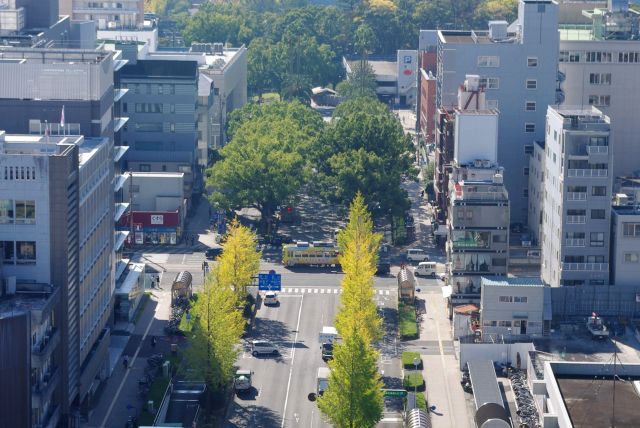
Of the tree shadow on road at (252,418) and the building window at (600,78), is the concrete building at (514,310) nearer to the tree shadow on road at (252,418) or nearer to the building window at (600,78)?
the tree shadow on road at (252,418)

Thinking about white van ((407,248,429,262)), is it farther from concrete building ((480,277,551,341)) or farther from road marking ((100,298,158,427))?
road marking ((100,298,158,427))

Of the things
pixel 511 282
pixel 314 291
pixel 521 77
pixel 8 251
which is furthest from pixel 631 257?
pixel 8 251

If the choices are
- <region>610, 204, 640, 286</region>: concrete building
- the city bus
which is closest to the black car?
the city bus

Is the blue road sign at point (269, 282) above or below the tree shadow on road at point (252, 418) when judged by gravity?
above

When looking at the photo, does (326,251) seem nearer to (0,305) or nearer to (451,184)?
(451,184)

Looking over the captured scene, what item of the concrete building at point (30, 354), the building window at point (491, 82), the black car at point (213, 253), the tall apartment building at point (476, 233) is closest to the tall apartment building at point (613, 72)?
the building window at point (491, 82)

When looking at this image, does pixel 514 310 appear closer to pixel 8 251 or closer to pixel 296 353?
pixel 296 353
